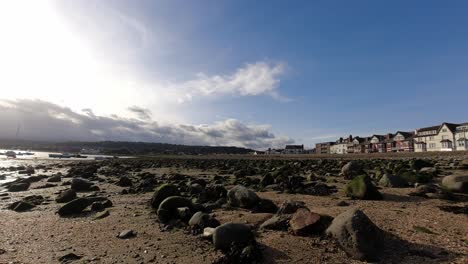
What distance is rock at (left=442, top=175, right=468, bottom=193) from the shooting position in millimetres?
14250

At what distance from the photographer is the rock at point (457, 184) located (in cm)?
1425

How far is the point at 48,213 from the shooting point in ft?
45.2

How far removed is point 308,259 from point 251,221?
10.3 feet

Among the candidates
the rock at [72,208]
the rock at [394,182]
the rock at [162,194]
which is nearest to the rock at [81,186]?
the rock at [72,208]

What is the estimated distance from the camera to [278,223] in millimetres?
9250

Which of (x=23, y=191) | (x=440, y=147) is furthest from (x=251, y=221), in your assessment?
(x=440, y=147)

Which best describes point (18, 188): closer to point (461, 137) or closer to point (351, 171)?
point (351, 171)

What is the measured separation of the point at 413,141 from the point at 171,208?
4366 inches

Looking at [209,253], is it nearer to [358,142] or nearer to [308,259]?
[308,259]

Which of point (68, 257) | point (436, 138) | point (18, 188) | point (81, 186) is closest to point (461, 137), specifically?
point (436, 138)

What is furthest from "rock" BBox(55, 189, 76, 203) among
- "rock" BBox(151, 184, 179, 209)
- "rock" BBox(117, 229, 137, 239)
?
"rock" BBox(117, 229, 137, 239)

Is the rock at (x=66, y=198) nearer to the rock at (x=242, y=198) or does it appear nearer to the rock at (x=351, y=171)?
the rock at (x=242, y=198)

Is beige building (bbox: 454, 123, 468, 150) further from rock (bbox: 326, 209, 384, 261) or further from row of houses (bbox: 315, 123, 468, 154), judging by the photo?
rock (bbox: 326, 209, 384, 261)

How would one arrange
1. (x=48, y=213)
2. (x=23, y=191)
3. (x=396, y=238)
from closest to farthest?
(x=396, y=238) → (x=48, y=213) → (x=23, y=191)
